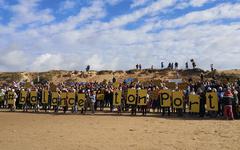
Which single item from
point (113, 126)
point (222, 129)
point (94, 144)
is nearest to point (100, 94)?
point (113, 126)

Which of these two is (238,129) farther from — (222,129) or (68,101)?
(68,101)

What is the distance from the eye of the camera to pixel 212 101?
25984 millimetres

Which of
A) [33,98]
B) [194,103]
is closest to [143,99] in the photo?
[194,103]

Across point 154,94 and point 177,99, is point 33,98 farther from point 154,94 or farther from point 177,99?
point 177,99

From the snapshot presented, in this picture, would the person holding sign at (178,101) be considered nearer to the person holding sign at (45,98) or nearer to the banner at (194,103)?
the banner at (194,103)

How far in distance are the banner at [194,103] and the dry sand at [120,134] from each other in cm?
291

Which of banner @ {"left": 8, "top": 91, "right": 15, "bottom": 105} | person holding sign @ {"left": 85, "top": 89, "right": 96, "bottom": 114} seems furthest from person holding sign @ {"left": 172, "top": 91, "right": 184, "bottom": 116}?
banner @ {"left": 8, "top": 91, "right": 15, "bottom": 105}

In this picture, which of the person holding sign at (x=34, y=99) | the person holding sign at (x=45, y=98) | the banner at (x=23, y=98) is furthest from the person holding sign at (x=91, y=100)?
the banner at (x=23, y=98)

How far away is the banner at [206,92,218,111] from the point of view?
84.9ft

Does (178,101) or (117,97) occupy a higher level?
(117,97)

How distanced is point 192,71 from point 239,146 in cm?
5203

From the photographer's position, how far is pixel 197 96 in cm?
2664

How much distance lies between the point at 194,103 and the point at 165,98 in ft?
6.62

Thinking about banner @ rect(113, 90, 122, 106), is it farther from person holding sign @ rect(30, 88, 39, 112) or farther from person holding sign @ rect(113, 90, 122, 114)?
person holding sign @ rect(30, 88, 39, 112)
